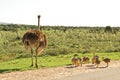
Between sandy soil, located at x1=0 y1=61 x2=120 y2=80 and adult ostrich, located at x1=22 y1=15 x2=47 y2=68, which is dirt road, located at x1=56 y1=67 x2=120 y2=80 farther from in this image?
adult ostrich, located at x1=22 y1=15 x2=47 y2=68

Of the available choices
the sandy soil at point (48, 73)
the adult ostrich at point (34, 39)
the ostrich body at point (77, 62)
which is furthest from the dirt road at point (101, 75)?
the adult ostrich at point (34, 39)

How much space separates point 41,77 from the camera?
15719 mm

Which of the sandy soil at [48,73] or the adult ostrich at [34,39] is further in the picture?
the adult ostrich at [34,39]

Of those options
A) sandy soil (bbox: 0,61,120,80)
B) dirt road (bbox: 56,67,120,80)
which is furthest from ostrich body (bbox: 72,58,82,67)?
dirt road (bbox: 56,67,120,80)

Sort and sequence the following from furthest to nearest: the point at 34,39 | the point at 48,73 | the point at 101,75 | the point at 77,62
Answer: the point at 77,62 < the point at 34,39 < the point at 48,73 < the point at 101,75

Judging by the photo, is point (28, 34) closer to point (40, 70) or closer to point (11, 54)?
point (40, 70)

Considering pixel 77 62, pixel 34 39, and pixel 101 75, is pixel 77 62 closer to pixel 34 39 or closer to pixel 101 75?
pixel 34 39

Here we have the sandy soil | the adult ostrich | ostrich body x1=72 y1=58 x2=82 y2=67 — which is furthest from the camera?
ostrich body x1=72 y1=58 x2=82 y2=67

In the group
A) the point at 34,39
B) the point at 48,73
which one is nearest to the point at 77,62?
the point at 34,39

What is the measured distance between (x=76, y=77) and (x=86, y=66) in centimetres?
417

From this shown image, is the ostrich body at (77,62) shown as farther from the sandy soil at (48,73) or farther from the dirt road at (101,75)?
the dirt road at (101,75)

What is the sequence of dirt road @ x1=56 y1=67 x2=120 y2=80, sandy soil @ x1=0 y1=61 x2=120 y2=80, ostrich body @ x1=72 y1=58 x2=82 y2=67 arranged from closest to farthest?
1. dirt road @ x1=56 y1=67 x2=120 y2=80
2. sandy soil @ x1=0 y1=61 x2=120 y2=80
3. ostrich body @ x1=72 y1=58 x2=82 y2=67

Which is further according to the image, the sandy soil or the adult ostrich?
the adult ostrich

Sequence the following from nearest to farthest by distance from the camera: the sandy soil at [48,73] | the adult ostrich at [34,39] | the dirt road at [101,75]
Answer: the dirt road at [101,75], the sandy soil at [48,73], the adult ostrich at [34,39]
